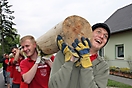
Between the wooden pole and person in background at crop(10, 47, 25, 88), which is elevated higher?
the wooden pole

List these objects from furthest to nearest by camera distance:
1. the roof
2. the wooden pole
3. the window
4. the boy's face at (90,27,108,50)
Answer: the roof, the window, the boy's face at (90,27,108,50), the wooden pole

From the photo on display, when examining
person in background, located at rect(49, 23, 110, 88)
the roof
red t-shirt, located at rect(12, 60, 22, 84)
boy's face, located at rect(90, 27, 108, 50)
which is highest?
the roof

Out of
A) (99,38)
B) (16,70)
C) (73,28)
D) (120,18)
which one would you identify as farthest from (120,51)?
(73,28)

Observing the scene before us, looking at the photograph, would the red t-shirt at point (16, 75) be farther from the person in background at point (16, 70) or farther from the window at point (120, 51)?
the window at point (120, 51)

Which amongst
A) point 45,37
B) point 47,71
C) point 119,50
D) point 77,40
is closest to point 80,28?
point 77,40

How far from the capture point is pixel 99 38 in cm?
237

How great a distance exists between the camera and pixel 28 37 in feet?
11.2

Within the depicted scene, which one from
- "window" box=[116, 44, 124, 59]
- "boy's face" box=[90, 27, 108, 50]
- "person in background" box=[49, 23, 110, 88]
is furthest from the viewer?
"window" box=[116, 44, 124, 59]

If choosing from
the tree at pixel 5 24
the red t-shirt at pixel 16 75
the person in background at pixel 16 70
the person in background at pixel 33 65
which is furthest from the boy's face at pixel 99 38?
the tree at pixel 5 24

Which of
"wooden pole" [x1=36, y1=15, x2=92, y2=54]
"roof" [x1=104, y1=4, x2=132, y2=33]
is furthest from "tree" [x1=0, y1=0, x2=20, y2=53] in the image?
"wooden pole" [x1=36, y1=15, x2=92, y2=54]

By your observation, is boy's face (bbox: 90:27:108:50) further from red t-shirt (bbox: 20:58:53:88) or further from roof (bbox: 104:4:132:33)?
roof (bbox: 104:4:132:33)

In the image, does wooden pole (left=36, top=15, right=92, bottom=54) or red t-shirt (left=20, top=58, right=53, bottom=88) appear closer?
wooden pole (left=36, top=15, right=92, bottom=54)

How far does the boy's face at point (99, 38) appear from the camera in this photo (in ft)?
7.73

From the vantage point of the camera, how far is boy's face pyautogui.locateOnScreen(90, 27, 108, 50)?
236 centimetres
